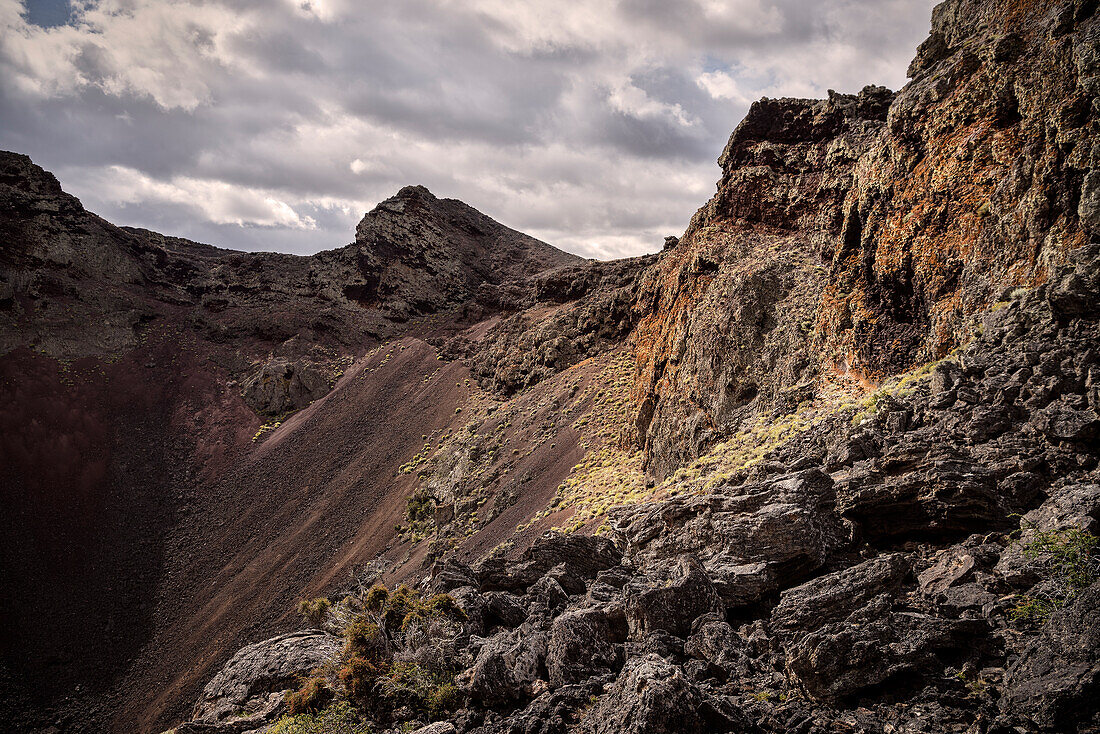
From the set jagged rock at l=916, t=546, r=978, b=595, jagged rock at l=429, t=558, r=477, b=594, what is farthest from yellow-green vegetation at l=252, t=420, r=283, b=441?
jagged rock at l=916, t=546, r=978, b=595

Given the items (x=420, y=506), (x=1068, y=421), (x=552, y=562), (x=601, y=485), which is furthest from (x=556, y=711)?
(x=420, y=506)

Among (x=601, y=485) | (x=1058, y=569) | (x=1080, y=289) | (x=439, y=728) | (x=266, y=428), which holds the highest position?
(x=1080, y=289)

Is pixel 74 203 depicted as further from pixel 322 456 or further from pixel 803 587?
pixel 803 587

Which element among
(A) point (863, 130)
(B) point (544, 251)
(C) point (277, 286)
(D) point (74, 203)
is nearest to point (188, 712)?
(A) point (863, 130)

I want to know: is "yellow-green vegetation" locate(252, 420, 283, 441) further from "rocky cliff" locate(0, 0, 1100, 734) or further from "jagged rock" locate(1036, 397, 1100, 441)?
"jagged rock" locate(1036, 397, 1100, 441)

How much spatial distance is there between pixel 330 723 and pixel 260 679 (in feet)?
15.4

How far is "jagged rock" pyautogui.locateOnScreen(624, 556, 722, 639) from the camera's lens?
10172mm

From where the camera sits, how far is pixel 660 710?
7012mm

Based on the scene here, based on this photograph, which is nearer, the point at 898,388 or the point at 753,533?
the point at 753,533

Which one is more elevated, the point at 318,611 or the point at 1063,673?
the point at 1063,673

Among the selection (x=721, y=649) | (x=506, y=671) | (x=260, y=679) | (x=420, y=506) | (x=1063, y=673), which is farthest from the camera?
(x=420, y=506)

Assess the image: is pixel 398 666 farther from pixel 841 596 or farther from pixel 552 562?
pixel 841 596

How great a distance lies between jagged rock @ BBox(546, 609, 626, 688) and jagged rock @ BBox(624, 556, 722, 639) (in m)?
0.56

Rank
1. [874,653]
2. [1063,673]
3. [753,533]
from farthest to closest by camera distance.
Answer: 1. [753,533]
2. [874,653]
3. [1063,673]
